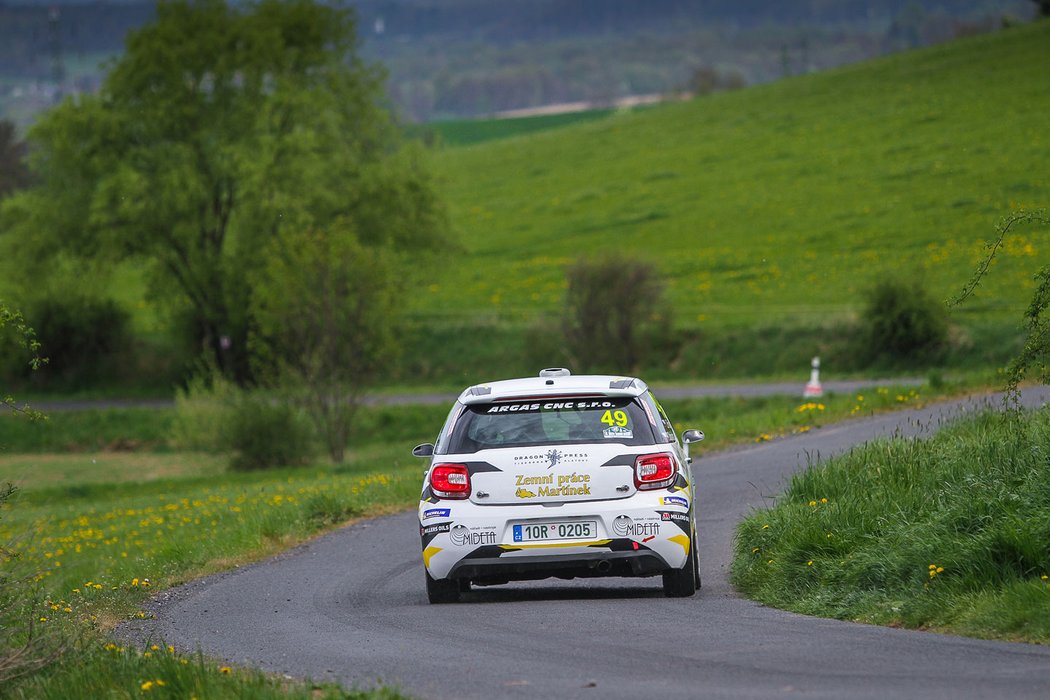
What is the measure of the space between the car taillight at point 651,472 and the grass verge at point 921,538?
1.19 meters

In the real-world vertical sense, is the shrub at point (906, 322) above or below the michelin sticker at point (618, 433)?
below

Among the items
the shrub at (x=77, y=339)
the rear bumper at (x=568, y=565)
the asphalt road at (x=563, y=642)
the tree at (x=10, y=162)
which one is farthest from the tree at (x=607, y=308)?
the tree at (x=10, y=162)

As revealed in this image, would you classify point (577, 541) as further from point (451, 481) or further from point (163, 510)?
point (163, 510)

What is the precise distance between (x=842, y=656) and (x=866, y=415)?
17921mm

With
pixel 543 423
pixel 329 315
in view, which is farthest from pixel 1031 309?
pixel 329 315

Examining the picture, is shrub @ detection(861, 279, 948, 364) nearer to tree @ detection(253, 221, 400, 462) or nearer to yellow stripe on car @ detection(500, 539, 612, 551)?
tree @ detection(253, 221, 400, 462)

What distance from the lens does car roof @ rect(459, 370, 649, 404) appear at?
1066cm

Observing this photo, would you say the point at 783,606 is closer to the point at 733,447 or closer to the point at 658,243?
the point at 733,447

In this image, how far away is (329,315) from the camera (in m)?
34.2

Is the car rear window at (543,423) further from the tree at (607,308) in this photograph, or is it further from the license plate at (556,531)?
the tree at (607,308)

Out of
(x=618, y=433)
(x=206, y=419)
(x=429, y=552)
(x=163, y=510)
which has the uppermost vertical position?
(x=618, y=433)

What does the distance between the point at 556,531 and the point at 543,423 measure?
88 cm

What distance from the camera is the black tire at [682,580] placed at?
10656mm

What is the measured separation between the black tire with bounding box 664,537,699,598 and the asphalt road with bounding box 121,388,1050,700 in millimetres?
121
